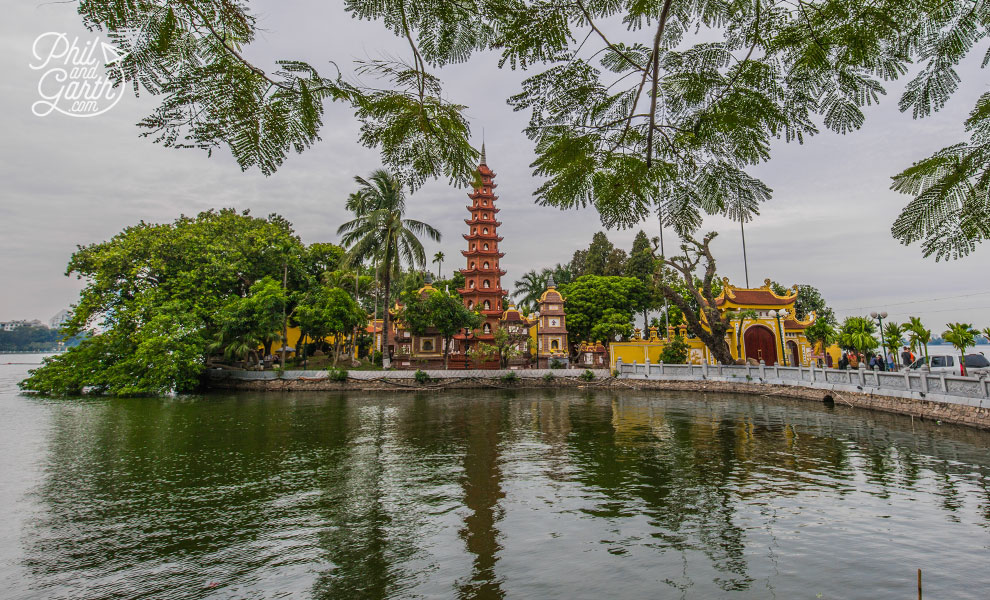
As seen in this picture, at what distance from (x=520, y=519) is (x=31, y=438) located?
1373 cm

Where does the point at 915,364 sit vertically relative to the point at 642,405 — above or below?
above

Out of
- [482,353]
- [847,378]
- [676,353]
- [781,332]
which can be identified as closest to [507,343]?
[482,353]

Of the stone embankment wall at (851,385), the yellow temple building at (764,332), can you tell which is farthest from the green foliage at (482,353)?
the yellow temple building at (764,332)

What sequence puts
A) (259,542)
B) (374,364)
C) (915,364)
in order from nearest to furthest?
1. (259,542)
2. (915,364)
3. (374,364)

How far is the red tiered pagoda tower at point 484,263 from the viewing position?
31734 millimetres

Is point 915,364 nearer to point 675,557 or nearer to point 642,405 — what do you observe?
point 642,405

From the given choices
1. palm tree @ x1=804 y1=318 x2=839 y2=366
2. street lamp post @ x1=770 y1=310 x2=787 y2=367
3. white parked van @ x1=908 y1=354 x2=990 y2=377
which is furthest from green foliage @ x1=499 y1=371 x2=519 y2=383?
white parked van @ x1=908 y1=354 x2=990 y2=377

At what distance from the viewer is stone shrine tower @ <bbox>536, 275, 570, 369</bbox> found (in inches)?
1206

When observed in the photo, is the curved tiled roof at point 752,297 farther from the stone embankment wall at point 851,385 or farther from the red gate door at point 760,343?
the stone embankment wall at point 851,385

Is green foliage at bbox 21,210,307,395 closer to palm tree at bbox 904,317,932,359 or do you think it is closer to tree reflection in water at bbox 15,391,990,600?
Answer: tree reflection in water at bbox 15,391,990,600

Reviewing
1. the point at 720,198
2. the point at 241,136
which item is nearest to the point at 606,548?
the point at 720,198

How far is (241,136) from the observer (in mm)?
1499

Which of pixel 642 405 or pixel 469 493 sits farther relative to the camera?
pixel 642 405

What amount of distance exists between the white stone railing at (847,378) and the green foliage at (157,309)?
22659mm
